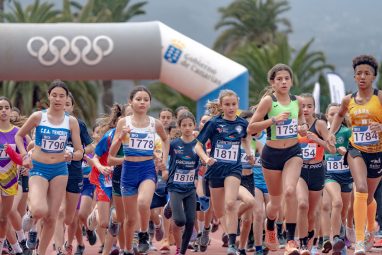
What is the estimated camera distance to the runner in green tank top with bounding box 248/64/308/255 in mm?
8977

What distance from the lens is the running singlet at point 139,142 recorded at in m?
9.37

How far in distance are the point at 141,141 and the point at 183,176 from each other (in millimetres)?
1560

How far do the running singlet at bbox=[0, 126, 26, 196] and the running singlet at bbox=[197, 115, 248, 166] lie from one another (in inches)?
96.4

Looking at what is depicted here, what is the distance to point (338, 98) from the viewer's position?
23469mm

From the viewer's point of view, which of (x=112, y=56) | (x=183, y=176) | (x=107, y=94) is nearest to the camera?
(x=183, y=176)

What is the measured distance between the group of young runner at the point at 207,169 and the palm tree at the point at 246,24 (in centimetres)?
3599

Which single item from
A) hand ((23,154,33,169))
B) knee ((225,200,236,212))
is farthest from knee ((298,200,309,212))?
hand ((23,154,33,169))

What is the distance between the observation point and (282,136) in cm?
905

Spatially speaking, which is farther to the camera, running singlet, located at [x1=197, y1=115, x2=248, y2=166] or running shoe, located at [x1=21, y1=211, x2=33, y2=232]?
running shoe, located at [x1=21, y1=211, x2=33, y2=232]

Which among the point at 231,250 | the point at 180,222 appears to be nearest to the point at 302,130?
the point at 231,250

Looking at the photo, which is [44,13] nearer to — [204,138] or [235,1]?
[235,1]

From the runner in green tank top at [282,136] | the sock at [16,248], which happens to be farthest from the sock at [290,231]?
the sock at [16,248]

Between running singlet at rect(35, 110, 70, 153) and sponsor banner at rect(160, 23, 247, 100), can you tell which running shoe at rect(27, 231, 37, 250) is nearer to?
running singlet at rect(35, 110, 70, 153)

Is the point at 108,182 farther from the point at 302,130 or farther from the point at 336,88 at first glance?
the point at 336,88
